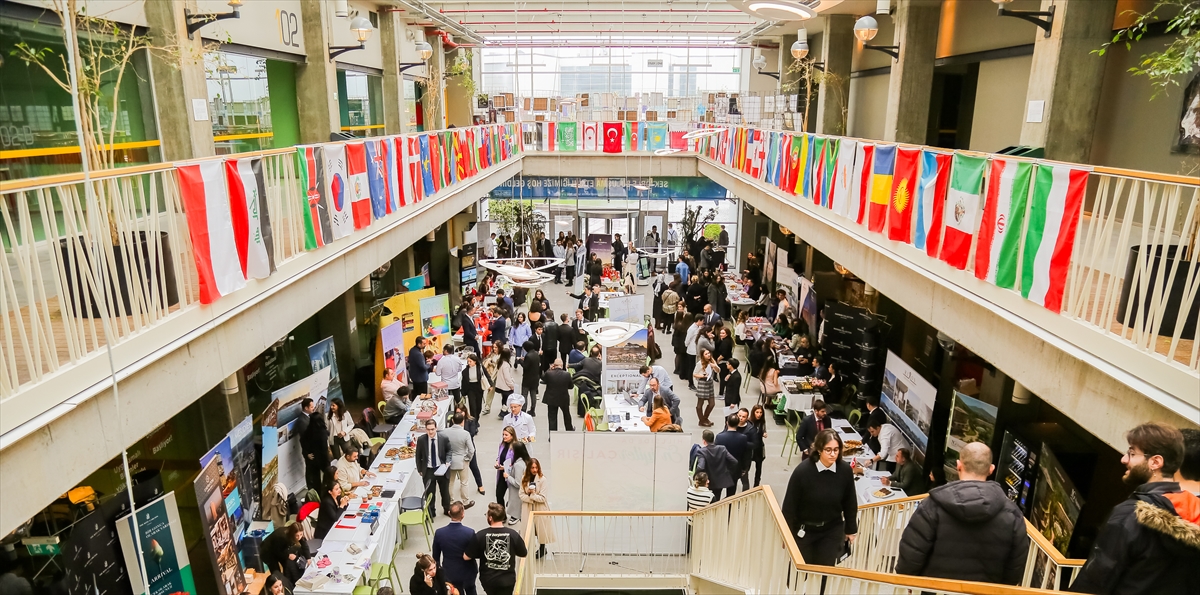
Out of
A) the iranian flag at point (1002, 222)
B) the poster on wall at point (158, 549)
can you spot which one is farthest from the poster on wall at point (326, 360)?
the iranian flag at point (1002, 222)

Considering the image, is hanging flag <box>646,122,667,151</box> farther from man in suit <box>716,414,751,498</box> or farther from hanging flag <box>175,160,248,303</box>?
hanging flag <box>175,160,248,303</box>

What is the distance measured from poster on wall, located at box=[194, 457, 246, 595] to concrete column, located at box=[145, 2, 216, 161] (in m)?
3.77

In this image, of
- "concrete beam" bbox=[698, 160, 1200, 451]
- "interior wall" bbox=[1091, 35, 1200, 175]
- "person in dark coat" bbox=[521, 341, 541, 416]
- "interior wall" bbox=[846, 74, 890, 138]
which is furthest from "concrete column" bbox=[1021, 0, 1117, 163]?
"person in dark coat" bbox=[521, 341, 541, 416]

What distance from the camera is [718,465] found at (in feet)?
28.9

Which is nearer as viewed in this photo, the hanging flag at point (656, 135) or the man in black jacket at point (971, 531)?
the man in black jacket at point (971, 531)

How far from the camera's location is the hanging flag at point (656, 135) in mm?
23047

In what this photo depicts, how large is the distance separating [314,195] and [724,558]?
18.0 ft

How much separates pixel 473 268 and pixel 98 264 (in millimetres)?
15093

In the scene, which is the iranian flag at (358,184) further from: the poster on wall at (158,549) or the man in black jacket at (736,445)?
the man in black jacket at (736,445)

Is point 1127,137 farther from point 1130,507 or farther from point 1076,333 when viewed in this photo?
point 1130,507

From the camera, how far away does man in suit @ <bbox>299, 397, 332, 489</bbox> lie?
962 cm

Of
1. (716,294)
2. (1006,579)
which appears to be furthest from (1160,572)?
(716,294)

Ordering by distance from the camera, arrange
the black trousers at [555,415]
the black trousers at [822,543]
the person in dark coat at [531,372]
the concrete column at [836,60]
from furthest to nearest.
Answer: the concrete column at [836,60]
the person in dark coat at [531,372]
the black trousers at [555,415]
the black trousers at [822,543]

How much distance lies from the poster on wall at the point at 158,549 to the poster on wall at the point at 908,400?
30.6 ft
